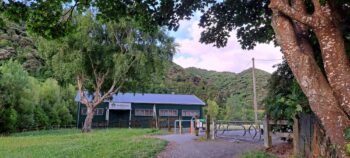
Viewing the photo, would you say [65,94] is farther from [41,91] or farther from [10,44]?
[10,44]

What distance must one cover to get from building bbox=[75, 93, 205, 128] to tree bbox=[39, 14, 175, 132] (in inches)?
343

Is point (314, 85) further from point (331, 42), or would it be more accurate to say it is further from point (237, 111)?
point (237, 111)

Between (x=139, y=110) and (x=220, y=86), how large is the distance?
45055 millimetres

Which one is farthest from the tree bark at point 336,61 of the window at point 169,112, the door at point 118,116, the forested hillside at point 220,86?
the forested hillside at point 220,86

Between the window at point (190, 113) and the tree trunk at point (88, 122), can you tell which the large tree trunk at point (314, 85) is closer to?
the tree trunk at point (88, 122)

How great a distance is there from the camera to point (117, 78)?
28.8m

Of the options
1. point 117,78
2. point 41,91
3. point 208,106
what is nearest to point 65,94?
point 41,91

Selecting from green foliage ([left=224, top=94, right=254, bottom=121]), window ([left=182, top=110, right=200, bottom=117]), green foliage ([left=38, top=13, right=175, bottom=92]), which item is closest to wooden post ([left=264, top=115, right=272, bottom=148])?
green foliage ([left=38, top=13, right=175, bottom=92])

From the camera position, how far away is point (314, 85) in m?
5.17

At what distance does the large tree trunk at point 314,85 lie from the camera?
495 cm

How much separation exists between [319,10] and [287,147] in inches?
198

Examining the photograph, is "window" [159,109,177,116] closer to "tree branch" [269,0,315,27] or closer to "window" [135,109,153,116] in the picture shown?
"window" [135,109,153,116]

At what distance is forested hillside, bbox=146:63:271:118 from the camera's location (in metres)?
59.6

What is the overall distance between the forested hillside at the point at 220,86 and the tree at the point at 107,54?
2411 cm
